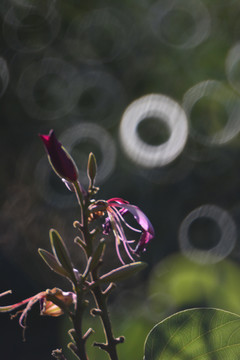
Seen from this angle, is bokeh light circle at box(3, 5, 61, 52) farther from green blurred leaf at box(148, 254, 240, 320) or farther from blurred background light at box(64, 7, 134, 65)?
green blurred leaf at box(148, 254, 240, 320)

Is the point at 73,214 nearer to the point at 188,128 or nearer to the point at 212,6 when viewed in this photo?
the point at 188,128

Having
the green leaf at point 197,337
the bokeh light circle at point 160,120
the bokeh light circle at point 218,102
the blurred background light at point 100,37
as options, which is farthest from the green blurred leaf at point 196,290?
the blurred background light at point 100,37

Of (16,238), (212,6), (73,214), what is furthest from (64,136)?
(212,6)

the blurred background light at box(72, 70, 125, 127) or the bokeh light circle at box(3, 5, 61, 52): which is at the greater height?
the bokeh light circle at box(3, 5, 61, 52)

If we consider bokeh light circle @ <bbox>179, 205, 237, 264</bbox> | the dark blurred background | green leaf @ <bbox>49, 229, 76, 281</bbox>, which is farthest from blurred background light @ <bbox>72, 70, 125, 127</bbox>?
green leaf @ <bbox>49, 229, 76, 281</bbox>

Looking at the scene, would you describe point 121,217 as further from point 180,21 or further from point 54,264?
point 180,21

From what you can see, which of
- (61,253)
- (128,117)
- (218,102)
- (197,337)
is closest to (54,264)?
(61,253)
